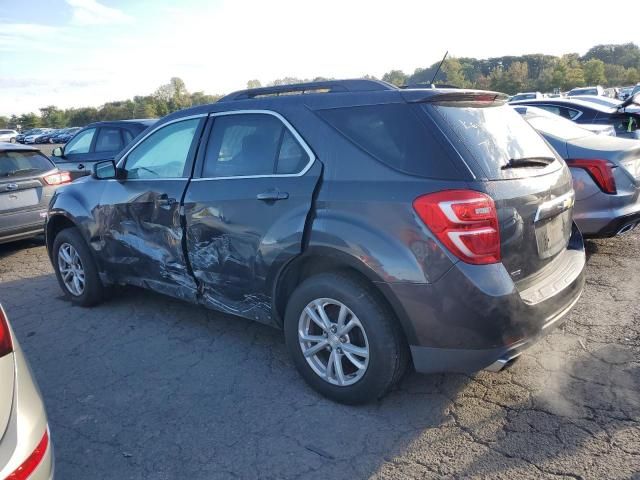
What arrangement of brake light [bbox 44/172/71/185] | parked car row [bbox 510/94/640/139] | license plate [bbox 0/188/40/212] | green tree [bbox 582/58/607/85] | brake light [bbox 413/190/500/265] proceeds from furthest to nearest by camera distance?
green tree [bbox 582/58/607/85] < parked car row [bbox 510/94/640/139] < brake light [bbox 44/172/71/185] < license plate [bbox 0/188/40/212] < brake light [bbox 413/190/500/265]

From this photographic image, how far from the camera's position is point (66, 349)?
412 centimetres

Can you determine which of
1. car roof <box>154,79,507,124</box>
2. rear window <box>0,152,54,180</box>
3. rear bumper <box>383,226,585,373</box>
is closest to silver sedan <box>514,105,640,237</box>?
car roof <box>154,79,507,124</box>

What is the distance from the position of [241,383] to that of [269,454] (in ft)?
2.60

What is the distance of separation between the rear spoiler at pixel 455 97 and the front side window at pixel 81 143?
7931 mm

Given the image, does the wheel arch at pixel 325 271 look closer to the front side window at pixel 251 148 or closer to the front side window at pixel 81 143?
the front side window at pixel 251 148

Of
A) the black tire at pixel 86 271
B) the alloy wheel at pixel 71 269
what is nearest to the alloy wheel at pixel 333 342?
the black tire at pixel 86 271

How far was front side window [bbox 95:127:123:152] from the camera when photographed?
8.95 meters

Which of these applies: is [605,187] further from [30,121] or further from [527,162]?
[30,121]

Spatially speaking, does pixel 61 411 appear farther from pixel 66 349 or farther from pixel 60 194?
pixel 60 194

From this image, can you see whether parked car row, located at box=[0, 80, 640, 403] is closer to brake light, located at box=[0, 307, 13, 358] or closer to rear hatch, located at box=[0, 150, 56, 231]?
brake light, located at box=[0, 307, 13, 358]

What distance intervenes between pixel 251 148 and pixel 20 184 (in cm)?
469

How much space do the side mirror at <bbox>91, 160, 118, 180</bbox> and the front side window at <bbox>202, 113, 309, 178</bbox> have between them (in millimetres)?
1146

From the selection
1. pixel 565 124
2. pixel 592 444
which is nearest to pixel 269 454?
pixel 592 444

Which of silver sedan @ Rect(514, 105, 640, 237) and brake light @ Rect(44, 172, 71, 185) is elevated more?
brake light @ Rect(44, 172, 71, 185)
